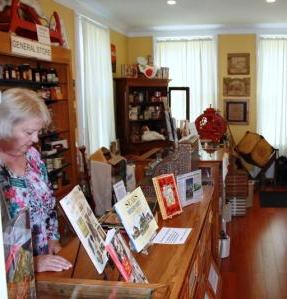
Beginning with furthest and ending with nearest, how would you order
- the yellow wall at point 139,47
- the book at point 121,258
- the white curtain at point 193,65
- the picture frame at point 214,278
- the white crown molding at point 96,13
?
the yellow wall at point 139,47, the white curtain at point 193,65, the white crown molding at point 96,13, the picture frame at point 214,278, the book at point 121,258

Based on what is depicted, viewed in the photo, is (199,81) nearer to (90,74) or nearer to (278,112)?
(278,112)

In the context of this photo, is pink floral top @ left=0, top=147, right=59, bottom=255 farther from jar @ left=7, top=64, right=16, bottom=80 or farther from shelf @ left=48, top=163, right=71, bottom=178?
shelf @ left=48, top=163, right=71, bottom=178

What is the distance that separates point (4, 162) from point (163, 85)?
16.4 ft

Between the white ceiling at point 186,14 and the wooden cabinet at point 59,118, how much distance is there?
1.09 metres

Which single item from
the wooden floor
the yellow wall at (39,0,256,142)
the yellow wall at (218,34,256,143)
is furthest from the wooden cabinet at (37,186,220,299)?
the yellow wall at (218,34,256,143)

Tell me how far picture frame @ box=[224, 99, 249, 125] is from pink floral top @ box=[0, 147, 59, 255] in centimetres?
556

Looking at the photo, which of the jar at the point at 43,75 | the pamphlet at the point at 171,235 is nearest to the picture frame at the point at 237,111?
the jar at the point at 43,75

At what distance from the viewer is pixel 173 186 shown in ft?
7.02

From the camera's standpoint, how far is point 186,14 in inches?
226

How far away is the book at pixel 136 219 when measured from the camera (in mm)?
1470

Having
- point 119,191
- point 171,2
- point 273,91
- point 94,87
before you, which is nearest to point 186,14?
point 171,2

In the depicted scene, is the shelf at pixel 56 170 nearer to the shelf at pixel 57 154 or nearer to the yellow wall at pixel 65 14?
the shelf at pixel 57 154

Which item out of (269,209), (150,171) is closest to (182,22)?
(269,209)

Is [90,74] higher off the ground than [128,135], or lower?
higher
